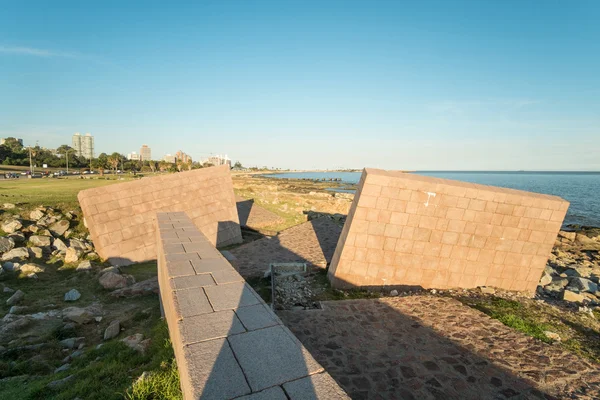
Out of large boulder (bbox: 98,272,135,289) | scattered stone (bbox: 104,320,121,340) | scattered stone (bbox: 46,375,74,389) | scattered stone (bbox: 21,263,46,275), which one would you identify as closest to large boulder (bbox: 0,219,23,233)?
scattered stone (bbox: 21,263,46,275)

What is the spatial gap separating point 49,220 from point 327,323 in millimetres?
13796

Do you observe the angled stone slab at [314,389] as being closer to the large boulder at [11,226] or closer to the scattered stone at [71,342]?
the scattered stone at [71,342]

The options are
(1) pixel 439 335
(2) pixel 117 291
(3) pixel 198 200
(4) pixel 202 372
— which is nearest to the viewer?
(4) pixel 202 372

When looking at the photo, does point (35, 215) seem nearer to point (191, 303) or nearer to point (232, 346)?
point (191, 303)

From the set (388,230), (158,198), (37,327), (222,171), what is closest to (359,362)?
(388,230)

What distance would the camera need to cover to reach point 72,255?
32.8 ft

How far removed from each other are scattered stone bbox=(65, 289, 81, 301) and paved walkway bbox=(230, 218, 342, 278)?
454cm

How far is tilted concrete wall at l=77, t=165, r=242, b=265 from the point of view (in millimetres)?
10438

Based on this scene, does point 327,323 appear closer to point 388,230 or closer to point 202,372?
point 388,230

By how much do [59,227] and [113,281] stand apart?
6608 mm

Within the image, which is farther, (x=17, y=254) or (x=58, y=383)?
(x=17, y=254)

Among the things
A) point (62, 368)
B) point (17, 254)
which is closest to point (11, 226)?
point (17, 254)

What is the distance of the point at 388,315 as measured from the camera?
643 cm

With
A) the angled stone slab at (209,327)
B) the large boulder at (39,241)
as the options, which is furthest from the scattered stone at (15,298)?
the angled stone slab at (209,327)
